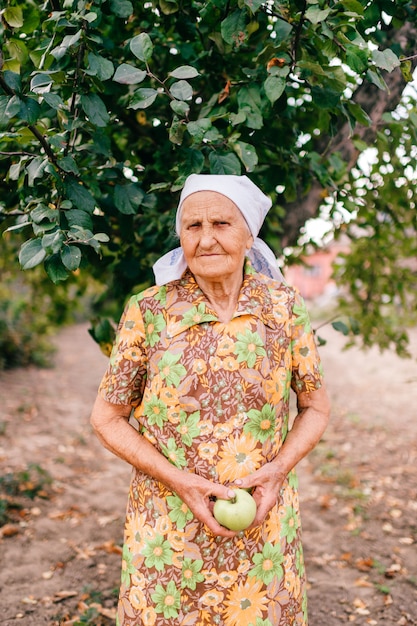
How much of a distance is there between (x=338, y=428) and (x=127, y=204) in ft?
21.2

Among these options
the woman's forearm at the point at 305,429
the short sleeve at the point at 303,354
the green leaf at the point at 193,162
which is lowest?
the woman's forearm at the point at 305,429

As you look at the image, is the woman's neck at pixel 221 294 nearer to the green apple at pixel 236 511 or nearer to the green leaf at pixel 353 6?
the green apple at pixel 236 511

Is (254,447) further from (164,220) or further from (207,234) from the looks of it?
(164,220)

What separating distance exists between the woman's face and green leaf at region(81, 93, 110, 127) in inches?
15.1

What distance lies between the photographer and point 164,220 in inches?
101

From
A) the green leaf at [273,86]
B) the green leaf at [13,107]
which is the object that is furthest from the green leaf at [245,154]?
the green leaf at [13,107]

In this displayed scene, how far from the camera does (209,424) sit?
1.85m

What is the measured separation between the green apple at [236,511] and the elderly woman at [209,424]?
42 millimetres

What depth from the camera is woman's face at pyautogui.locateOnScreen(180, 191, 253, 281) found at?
74.3 inches

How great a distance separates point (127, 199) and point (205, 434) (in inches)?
38.5

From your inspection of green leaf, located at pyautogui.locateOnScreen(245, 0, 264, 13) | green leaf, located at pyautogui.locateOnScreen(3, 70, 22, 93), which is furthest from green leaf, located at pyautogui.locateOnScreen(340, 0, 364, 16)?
green leaf, located at pyautogui.locateOnScreen(3, 70, 22, 93)

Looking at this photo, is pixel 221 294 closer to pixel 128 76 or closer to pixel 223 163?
pixel 223 163

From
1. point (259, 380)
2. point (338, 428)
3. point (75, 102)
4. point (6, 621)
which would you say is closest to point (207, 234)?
point (259, 380)

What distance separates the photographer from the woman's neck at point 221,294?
1964 mm
